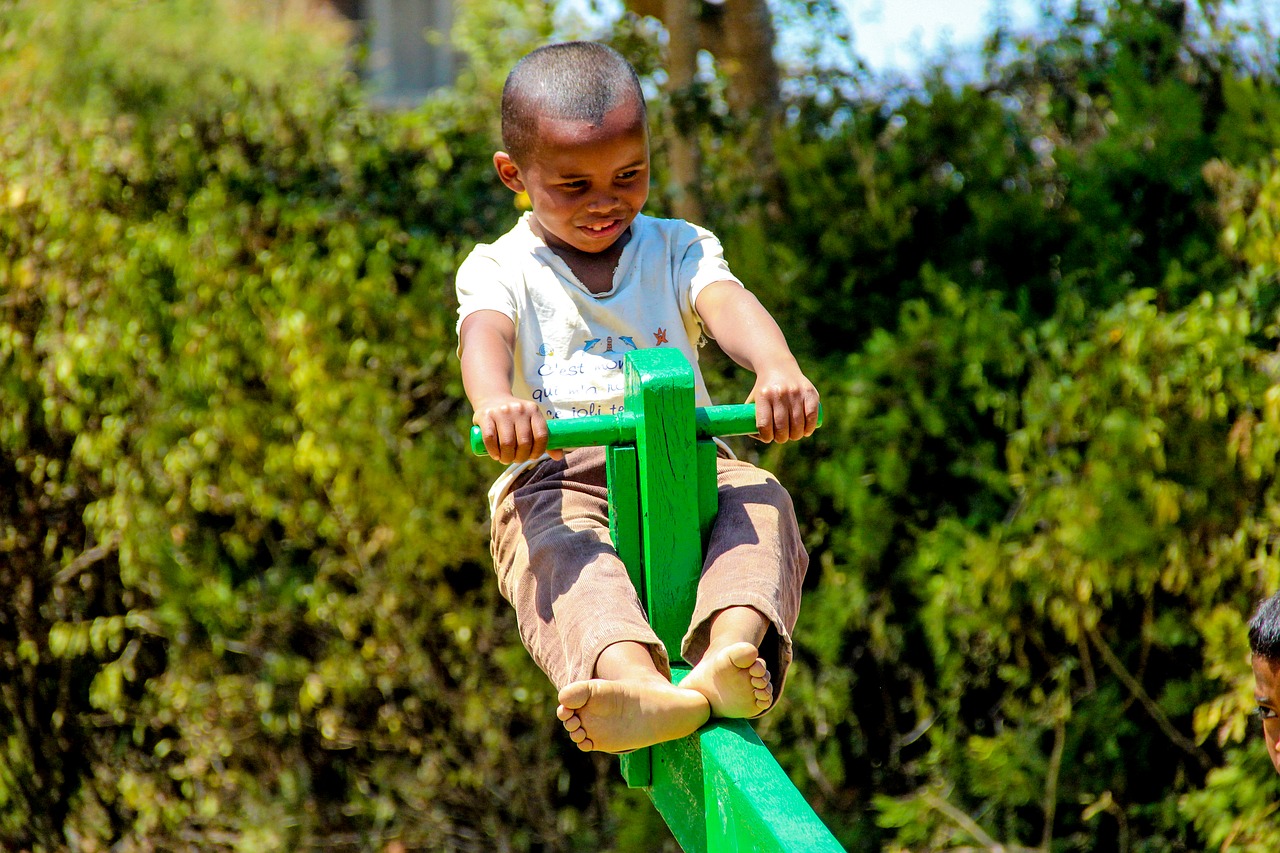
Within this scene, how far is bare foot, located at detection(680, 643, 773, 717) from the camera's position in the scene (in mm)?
2086

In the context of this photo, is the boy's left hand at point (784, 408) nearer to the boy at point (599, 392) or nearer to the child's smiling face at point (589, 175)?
the boy at point (599, 392)

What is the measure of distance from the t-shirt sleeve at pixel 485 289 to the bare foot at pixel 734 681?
0.77 metres

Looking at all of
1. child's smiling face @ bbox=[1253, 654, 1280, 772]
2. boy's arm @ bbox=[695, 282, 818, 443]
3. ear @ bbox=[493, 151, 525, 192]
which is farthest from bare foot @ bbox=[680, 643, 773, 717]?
ear @ bbox=[493, 151, 525, 192]

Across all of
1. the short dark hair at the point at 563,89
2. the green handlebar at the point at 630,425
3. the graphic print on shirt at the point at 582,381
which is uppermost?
the short dark hair at the point at 563,89

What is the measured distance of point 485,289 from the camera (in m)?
2.57

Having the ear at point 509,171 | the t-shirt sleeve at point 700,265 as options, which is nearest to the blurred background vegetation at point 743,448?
the t-shirt sleeve at point 700,265

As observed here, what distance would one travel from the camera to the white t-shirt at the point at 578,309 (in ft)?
8.43

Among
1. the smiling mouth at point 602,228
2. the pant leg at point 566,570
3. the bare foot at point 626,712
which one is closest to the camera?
the bare foot at point 626,712

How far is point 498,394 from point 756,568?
1.66 ft

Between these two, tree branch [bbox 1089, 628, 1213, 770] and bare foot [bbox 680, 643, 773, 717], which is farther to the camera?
tree branch [bbox 1089, 628, 1213, 770]

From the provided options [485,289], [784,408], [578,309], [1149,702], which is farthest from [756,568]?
[1149,702]

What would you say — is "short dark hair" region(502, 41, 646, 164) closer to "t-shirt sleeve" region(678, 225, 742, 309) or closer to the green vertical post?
"t-shirt sleeve" region(678, 225, 742, 309)

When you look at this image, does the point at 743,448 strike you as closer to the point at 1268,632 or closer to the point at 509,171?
the point at 509,171

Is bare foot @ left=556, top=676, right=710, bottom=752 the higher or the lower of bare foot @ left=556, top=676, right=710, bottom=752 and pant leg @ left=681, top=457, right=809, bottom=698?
the lower
